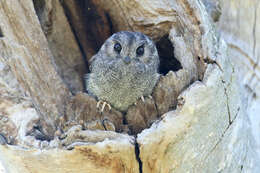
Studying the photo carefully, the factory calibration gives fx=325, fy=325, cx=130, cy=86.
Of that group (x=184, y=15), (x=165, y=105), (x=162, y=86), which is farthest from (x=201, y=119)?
(x=184, y=15)

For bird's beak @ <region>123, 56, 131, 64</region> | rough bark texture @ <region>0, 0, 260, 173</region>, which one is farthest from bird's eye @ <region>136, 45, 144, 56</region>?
rough bark texture @ <region>0, 0, 260, 173</region>

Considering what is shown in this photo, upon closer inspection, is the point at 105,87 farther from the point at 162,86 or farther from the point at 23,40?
the point at 23,40

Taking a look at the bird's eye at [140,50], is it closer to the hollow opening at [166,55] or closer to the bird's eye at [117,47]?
the bird's eye at [117,47]

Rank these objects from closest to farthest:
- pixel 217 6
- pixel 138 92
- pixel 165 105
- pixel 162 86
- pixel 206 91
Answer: pixel 206 91
pixel 165 105
pixel 162 86
pixel 138 92
pixel 217 6

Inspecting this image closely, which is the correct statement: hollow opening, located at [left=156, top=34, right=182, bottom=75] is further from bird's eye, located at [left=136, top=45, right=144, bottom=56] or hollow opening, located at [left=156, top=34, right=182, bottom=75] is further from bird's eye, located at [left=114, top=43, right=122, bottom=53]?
bird's eye, located at [left=114, top=43, right=122, bottom=53]

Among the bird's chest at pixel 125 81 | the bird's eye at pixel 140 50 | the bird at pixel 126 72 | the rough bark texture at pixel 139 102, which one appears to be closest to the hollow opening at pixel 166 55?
the rough bark texture at pixel 139 102

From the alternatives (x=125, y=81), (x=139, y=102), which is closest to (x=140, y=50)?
(x=125, y=81)
